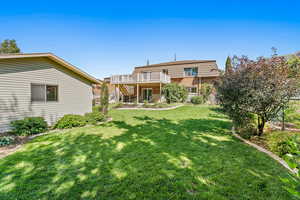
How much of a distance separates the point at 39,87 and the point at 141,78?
39.2 ft

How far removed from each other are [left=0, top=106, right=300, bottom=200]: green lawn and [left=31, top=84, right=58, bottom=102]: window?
145 inches

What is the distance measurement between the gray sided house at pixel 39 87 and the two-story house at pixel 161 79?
29.6 feet

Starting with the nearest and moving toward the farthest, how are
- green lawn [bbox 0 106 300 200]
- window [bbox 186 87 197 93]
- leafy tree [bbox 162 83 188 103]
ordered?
green lawn [bbox 0 106 300 200]
leafy tree [bbox 162 83 188 103]
window [bbox 186 87 197 93]

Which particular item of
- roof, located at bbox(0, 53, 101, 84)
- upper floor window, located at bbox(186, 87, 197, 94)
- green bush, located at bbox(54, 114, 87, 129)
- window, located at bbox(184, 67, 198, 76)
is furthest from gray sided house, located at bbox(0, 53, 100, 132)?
window, located at bbox(184, 67, 198, 76)

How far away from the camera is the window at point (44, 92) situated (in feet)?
24.0

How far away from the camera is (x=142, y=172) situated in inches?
117

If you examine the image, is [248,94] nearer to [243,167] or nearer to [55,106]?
[243,167]

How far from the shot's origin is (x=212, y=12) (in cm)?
1125

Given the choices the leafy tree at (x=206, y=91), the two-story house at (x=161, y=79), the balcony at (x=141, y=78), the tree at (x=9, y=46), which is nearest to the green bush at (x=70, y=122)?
the two-story house at (x=161, y=79)

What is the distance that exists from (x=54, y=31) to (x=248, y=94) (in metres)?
16.0

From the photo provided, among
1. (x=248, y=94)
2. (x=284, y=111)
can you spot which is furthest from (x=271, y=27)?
(x=248, y=94)

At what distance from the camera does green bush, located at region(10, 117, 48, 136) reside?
19.5ft

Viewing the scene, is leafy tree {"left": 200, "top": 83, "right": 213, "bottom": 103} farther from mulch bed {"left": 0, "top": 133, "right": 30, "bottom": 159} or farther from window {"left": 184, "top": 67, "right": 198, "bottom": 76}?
mulch bed {"left": 0, "top": 133, "right": 30, "bottom": 159}

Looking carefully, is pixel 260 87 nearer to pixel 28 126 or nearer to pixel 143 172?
pixel 143 172
